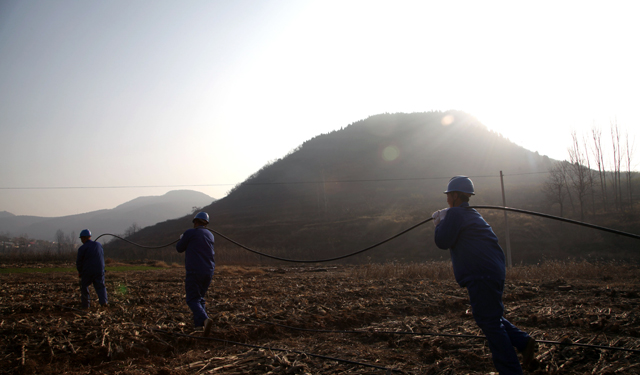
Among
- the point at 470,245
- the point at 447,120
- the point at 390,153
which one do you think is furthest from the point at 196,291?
the point at 447,120

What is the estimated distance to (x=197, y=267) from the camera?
6848 millimetres

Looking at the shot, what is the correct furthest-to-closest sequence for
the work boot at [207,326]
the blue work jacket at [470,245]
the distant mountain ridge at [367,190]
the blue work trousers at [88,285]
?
the distant mountain ridge at [367,190], the blue work trousers at [88,285], the work boot at [207,326], the blue work jacket at [470,245]

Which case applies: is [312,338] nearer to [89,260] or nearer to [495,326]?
[495,326]

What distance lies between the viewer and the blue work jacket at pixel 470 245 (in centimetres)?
399

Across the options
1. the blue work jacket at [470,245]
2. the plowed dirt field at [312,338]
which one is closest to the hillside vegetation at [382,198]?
the plowed dirt field at [312,338]

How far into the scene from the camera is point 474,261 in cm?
404

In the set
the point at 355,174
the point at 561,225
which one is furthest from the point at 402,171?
the point at 561,225

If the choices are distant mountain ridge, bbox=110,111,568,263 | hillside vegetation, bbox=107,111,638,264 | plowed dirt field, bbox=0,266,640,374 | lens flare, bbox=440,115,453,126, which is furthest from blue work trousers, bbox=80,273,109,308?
lens flare, bbox=440,115,453,126

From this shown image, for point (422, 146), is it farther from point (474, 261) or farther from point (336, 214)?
point (474, 261)

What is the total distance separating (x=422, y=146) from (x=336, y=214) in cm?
4784

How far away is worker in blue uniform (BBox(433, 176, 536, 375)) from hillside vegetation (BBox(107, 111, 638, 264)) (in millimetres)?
33601

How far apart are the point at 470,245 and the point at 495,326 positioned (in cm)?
87

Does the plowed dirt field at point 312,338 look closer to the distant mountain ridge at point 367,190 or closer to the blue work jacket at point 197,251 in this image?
the blue work jacket at point 197,251

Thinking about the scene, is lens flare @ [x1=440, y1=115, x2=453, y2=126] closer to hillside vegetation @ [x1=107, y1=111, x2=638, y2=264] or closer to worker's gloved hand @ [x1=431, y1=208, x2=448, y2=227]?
hillside vegetation @ [x1=107, y1=111, x2=638, y2=264]
